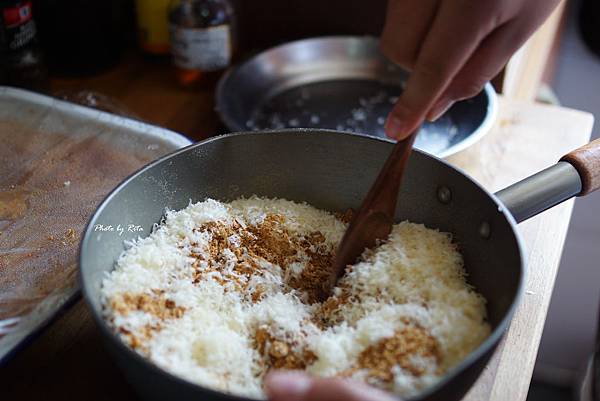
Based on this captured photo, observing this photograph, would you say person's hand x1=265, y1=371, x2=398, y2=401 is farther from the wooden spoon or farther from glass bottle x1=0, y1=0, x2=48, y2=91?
glass bottle x1=0, y1=0, x2=48, y2=91

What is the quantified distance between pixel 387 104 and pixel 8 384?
2.53 ft

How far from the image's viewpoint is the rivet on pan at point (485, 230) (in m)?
0.71

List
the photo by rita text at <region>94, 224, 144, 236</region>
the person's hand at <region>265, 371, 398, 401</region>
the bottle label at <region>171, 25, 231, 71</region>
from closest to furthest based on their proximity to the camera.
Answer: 1. the person's hand at <region>265, 371, 398, 401</region>
2. the photo by rita text at <region>94, 224, 144, 236</region>
3. the bottle label at <region>171, 25, 231, 71</region>

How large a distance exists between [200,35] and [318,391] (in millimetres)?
796

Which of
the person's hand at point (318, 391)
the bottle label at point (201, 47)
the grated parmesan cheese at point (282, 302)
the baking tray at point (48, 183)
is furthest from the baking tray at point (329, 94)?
the person's hand at point (318, 391)

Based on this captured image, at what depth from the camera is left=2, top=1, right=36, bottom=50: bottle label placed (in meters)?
1.04

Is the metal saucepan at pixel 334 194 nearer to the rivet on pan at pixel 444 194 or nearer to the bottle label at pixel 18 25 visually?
the rivet on pan at pixel 444 194

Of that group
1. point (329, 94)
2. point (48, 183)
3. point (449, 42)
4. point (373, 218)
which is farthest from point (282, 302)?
point (329, 94)

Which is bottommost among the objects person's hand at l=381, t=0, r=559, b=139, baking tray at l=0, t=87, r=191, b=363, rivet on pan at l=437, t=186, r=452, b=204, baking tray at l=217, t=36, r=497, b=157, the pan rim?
baking tray at l=217, t=36, r=497, b=157

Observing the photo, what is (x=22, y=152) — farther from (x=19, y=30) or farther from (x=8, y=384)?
(x=8, y=384)

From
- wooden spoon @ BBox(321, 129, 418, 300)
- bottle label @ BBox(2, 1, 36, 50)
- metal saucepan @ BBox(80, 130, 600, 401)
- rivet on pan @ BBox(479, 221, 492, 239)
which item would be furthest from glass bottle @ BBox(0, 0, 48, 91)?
rivet on pan @ BBox(479, 221, 492, 239)

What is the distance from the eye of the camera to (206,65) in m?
1.20

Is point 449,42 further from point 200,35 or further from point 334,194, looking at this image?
point 200,35

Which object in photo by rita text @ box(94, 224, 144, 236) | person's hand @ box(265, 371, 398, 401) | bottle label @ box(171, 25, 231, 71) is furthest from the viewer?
bottle label @ box(171, 25, 231, 71)
